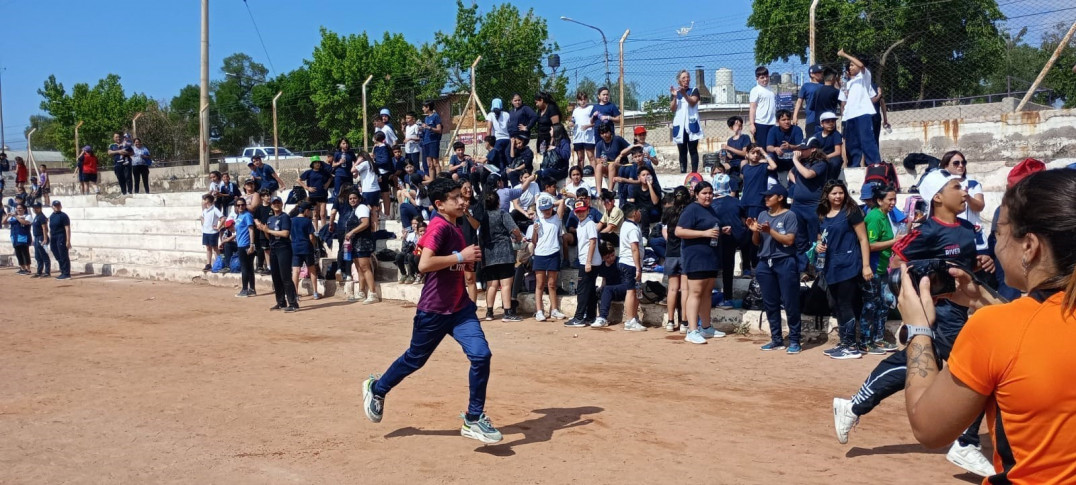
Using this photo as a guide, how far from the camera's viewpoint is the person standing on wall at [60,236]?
19.2m

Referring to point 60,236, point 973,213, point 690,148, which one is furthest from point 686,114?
point 60,236

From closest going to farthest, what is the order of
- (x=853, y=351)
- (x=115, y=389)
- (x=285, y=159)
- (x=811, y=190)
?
(x=115, y=389) → (x=853, y=351) → (x=811, y=190) → (x=285, y=159)

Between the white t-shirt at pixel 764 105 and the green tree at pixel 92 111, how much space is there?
59.9 meters

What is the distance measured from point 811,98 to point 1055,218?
1169cm

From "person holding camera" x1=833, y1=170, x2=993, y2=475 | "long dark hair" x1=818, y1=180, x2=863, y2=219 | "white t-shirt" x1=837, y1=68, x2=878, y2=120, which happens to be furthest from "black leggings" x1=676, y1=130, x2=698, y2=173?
"person holding camera" x1=833, y1=170, x2=993, y2=475

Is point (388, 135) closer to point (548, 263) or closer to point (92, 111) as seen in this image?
point (548, 263)

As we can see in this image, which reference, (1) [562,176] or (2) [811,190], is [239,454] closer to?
(2) [811,190]

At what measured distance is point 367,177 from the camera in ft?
53.7

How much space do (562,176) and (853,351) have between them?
763 cm

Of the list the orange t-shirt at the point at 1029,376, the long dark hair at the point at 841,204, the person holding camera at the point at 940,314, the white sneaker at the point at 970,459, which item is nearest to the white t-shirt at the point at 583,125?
the long dark hair at the point at 841,204

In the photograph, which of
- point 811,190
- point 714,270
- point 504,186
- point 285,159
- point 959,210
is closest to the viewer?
Answer: point 959,210

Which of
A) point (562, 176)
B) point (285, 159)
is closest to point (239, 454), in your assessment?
point (562, 176)

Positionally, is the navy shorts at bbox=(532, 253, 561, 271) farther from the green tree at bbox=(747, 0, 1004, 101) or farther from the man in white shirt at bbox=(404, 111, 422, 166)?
the man in white shirt at bbox=(404, 111, 422, 166)

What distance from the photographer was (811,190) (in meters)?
10.9
